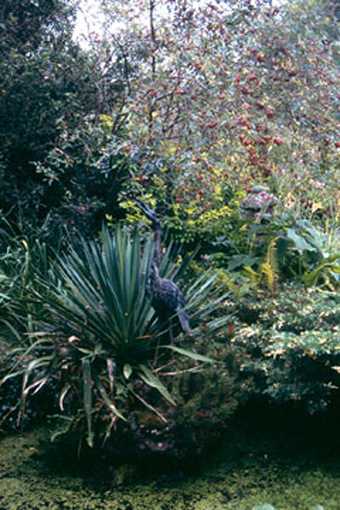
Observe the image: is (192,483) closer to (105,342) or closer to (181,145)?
(105,342)

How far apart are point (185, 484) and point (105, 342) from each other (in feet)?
3.50

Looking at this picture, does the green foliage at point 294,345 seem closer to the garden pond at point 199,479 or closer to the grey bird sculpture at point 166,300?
the garden pond at point 199,479

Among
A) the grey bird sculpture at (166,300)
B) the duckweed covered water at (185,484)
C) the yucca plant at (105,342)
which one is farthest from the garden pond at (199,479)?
the grey bird sculpture at (166,300)

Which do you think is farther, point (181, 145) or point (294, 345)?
point (181, 145)

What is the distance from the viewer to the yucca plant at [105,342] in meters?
3.90

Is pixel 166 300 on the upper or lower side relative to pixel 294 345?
lower

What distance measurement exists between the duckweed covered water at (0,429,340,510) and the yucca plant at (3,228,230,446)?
0.32 meters

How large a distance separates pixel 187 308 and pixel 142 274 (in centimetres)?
42

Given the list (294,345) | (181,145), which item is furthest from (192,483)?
(181,145)

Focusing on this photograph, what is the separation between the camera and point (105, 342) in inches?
165

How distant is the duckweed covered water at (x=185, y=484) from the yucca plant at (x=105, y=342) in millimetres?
316

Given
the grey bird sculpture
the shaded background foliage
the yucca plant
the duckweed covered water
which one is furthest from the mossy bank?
the grey bird sculpture

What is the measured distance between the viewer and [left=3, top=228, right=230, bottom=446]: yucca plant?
12.8ft

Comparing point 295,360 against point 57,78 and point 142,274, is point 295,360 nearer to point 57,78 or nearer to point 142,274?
point 142,274
